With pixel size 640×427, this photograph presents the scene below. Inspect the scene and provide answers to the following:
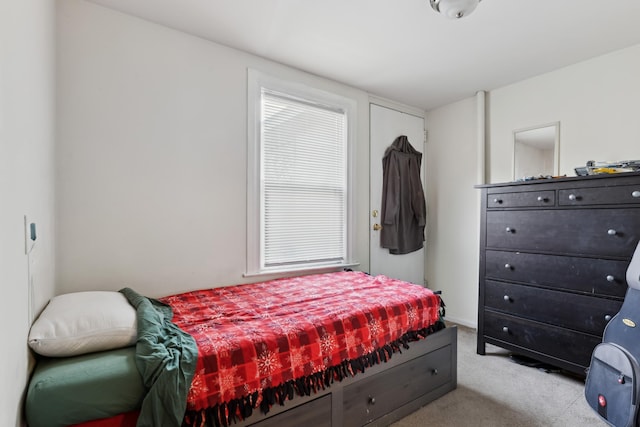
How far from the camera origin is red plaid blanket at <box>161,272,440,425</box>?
1.26m

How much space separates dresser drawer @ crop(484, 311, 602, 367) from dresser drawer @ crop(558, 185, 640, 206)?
0.88m

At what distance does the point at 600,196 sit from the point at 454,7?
A: 4.98ft

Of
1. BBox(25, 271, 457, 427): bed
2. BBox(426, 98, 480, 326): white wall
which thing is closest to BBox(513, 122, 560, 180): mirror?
BBox(426, 98, 480, 326): white wall

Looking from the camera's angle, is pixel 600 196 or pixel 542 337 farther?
pixel 542 337

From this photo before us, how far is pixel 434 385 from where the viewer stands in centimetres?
204

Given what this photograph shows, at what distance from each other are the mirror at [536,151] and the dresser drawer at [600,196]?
61cm

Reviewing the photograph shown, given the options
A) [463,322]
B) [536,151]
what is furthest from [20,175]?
[463,322]

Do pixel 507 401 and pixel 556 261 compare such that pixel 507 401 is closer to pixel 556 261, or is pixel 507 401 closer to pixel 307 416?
pixel 556 261

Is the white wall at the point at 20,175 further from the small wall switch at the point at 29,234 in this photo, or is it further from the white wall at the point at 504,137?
the white wall at the point at 504,137

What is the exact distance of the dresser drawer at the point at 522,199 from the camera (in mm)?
2297

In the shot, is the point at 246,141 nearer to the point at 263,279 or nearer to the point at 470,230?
the point at 263,279

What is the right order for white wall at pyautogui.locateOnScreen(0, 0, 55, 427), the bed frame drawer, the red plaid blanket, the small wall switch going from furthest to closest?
the bed frame drawer, the red plaid blanket, the small wall switch, white wall at pyautogui.locateOnScreen(0, 0, 55, 427)

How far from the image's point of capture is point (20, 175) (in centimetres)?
100

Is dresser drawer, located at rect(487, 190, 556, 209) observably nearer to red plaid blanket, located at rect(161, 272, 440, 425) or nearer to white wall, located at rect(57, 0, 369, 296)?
red plaid blanket, located at rect(161, 272, 440, 425)
